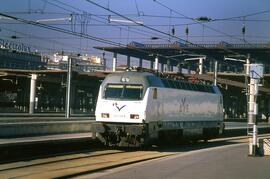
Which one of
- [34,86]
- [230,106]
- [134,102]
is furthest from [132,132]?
[230,106]

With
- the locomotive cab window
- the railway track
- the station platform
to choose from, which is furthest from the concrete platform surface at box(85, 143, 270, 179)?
the station platform

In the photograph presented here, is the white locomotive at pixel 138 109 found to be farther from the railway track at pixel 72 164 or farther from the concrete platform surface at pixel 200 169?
the concrete platform surface at pixel 200 169

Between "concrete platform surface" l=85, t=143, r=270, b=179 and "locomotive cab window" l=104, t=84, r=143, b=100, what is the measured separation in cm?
471

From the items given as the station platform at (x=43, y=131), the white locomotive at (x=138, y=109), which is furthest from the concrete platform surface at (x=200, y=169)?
the station platform at (x=43, y=131)

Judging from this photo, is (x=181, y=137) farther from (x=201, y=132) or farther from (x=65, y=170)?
(x=65, y=170)

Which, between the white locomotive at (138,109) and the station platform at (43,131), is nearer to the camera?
the white locomotive at (138,109)

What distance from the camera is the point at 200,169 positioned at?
49.3ft

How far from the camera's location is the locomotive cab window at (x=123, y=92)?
22.9 metres

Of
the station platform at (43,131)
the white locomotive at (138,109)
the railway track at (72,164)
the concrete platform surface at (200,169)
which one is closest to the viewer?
the concrete platform surface at (200,169)

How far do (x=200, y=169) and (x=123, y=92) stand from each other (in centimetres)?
879

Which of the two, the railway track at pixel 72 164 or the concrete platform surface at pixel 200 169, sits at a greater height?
the concrete platform surface at pixel 200 169

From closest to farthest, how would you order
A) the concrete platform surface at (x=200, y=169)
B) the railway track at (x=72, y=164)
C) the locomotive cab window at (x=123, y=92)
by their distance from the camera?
the concrete platform surface at (x=200, y=169), the railway track at (x=72, y=164), the locomotive cab window at (x=123, y=92)

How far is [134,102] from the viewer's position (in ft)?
74.3

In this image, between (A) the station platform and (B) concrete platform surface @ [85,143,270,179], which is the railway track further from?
(A) the station platform
